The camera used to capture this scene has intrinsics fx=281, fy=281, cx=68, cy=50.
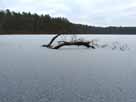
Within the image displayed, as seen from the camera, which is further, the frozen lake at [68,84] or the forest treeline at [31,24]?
the forest treeline at [31,24]

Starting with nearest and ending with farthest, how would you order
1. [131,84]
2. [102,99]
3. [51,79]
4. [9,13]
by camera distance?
[102,99] < [131,84] < [51,79] < [9,13]

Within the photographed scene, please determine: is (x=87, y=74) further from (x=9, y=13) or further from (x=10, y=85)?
(x=9, y=13)

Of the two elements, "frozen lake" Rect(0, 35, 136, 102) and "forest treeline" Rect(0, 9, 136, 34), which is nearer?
"frozen lake" Rect(0, 35, 136, 102)

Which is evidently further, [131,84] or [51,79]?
[51,79]

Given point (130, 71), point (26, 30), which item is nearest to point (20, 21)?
point (26, 30)

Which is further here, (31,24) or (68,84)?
(31,24)

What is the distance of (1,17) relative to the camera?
67.8 m

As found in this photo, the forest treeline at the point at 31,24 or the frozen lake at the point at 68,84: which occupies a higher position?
the frozen lake at the point at 68,84

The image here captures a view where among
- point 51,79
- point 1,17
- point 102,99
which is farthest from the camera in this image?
point 1,17

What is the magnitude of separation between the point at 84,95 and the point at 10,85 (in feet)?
6.97

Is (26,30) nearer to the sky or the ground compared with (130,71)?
nearer to the ground

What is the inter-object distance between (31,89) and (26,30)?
64.0m

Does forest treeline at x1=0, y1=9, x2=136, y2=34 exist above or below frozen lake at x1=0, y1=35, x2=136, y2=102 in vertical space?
below

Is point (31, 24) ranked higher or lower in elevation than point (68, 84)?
lower
